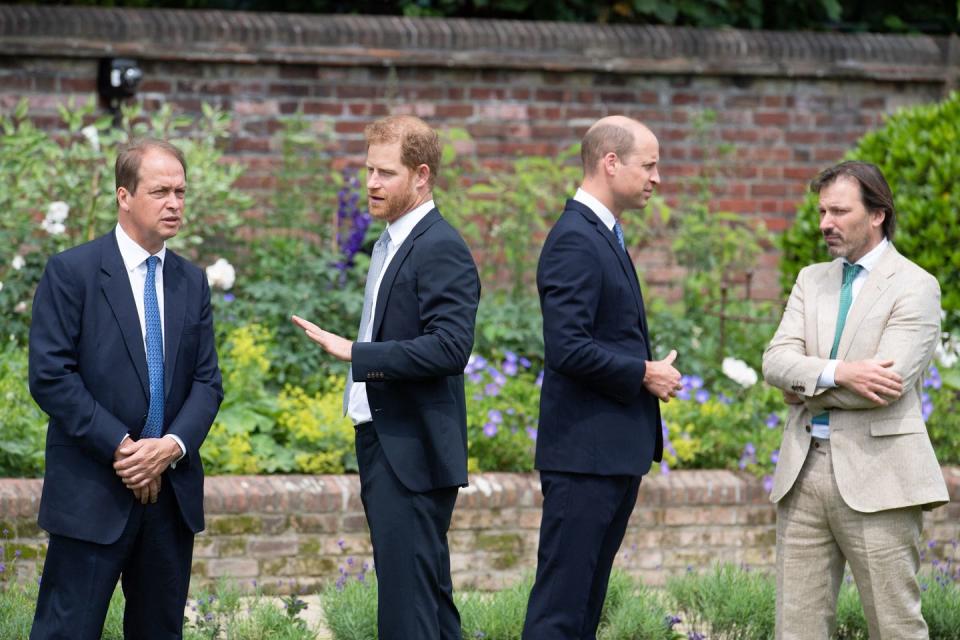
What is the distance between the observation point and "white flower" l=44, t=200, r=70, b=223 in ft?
24.2

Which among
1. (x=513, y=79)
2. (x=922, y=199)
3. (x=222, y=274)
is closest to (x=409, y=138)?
(x=222, y=274)

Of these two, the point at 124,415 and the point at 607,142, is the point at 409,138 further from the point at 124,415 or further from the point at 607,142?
the point at 124,415

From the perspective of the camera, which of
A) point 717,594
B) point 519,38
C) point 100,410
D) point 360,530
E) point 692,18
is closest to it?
point 100,410

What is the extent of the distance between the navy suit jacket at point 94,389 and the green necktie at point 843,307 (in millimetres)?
2041

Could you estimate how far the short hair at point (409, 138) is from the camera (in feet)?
14.8

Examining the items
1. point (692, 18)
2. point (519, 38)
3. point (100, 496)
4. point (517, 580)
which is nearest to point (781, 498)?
point (517, 580)

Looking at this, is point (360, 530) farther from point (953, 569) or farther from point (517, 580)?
point (953, 569)

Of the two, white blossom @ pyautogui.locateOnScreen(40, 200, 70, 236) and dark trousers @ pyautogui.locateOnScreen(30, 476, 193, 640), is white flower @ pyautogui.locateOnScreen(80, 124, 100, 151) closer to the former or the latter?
white blossom @ pyautogui.locateOnScreen(40, 200, 70, 236)

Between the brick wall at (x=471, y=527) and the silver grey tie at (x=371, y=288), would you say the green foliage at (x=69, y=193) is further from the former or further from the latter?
the silver grey tie at (x=371, y=288)

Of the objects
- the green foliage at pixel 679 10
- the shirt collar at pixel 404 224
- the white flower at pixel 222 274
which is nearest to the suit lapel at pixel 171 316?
the shirt collar at pixel 404 224

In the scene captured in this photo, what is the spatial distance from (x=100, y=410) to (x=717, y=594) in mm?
2546

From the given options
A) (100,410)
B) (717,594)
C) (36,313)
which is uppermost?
(36,313)

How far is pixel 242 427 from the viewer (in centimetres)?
679

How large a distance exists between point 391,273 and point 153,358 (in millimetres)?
761
